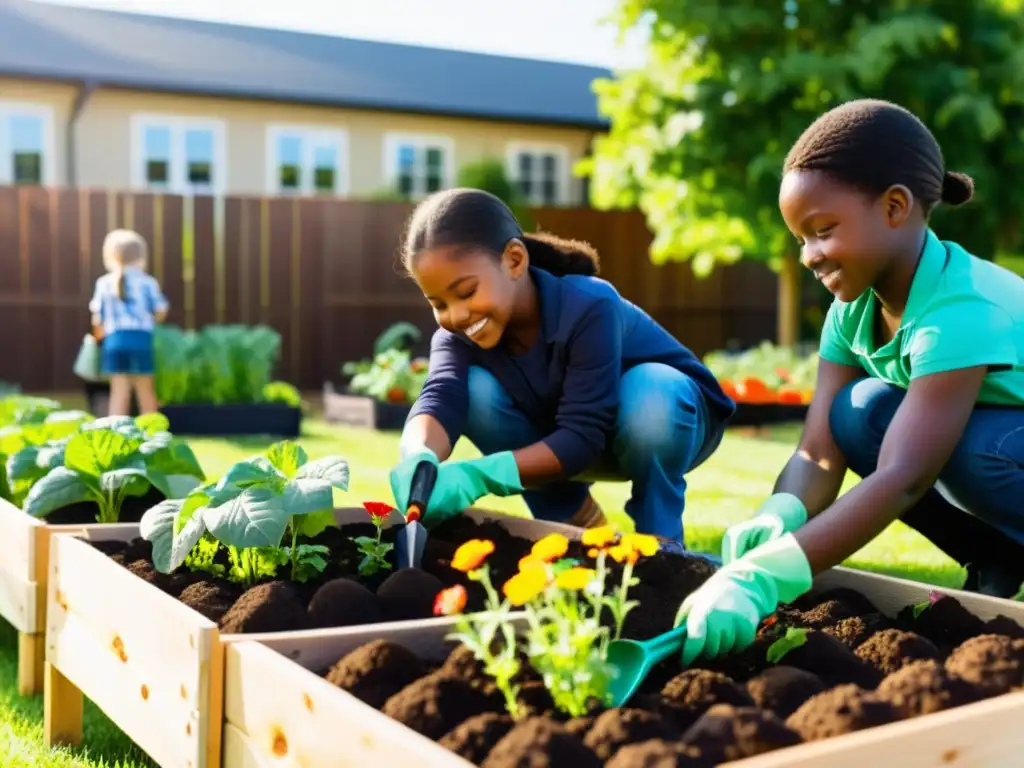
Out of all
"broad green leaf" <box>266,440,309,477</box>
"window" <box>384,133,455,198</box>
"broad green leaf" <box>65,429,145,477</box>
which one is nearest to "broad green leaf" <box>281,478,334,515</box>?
"broad green leaf" <box>266,440,309,477</box>

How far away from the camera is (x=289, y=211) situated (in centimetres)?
1098

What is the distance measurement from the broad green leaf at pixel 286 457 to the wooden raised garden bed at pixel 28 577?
0.33m

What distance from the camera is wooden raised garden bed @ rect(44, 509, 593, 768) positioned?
171 cm

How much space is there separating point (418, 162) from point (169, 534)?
15.6 metres

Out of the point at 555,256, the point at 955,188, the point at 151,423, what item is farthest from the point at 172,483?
the point at 955,188

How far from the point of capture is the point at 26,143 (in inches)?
597

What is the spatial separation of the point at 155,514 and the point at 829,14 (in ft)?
30.6

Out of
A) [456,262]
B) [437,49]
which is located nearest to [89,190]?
[456,262]

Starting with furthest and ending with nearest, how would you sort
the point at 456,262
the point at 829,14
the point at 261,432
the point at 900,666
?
1. the point at 829,14
2. the point at 261,432
3. the point at 456,262
4. the point at 900,666

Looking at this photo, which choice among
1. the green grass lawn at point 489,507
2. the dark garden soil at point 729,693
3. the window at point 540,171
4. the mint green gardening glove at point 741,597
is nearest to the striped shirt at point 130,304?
the green grass lawn at point 489,507

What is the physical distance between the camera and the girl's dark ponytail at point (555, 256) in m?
3.07

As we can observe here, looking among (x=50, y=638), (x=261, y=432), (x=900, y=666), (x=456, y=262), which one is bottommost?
(x=261, y=432)

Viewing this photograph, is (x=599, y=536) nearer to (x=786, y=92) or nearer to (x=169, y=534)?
(x=169, y=534)

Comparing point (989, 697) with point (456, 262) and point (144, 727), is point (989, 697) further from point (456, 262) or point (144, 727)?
point (456, 262)
